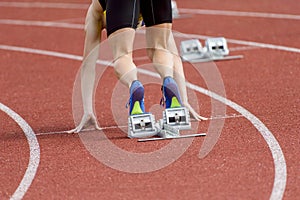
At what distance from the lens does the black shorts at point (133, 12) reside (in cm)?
720

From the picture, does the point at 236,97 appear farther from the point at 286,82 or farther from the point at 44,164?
the point at 44,164

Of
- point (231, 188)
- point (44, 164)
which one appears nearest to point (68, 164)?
point (44, 164)

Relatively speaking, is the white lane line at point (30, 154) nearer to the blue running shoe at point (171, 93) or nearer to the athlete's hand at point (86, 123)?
the athlete's hand at point (86, 123)

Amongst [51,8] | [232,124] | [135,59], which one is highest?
[232,124]

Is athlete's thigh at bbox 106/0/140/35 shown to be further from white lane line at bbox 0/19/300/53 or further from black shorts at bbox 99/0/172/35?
white lane line at bbox 0/19/300/53

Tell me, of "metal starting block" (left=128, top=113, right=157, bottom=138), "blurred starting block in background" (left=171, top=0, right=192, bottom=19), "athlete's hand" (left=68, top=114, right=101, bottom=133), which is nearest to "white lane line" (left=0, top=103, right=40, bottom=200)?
"athlete's hand" (left=68, top=114, right=101, bottom=133)

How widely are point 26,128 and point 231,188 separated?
2946 millimetres

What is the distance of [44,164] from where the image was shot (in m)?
6.82

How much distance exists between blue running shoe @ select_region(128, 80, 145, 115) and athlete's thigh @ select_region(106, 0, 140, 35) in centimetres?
50

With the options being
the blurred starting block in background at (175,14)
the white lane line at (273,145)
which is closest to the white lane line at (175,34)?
the blurred starting block in background at (175,14)

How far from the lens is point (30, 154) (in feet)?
23.5

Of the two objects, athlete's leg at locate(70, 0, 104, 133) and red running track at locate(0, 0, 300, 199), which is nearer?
red running track at locate(0, 0, 300, 199)

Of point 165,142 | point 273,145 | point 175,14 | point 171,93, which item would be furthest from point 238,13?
point 273,145

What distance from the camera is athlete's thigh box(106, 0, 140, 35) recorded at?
A: 7.19m
